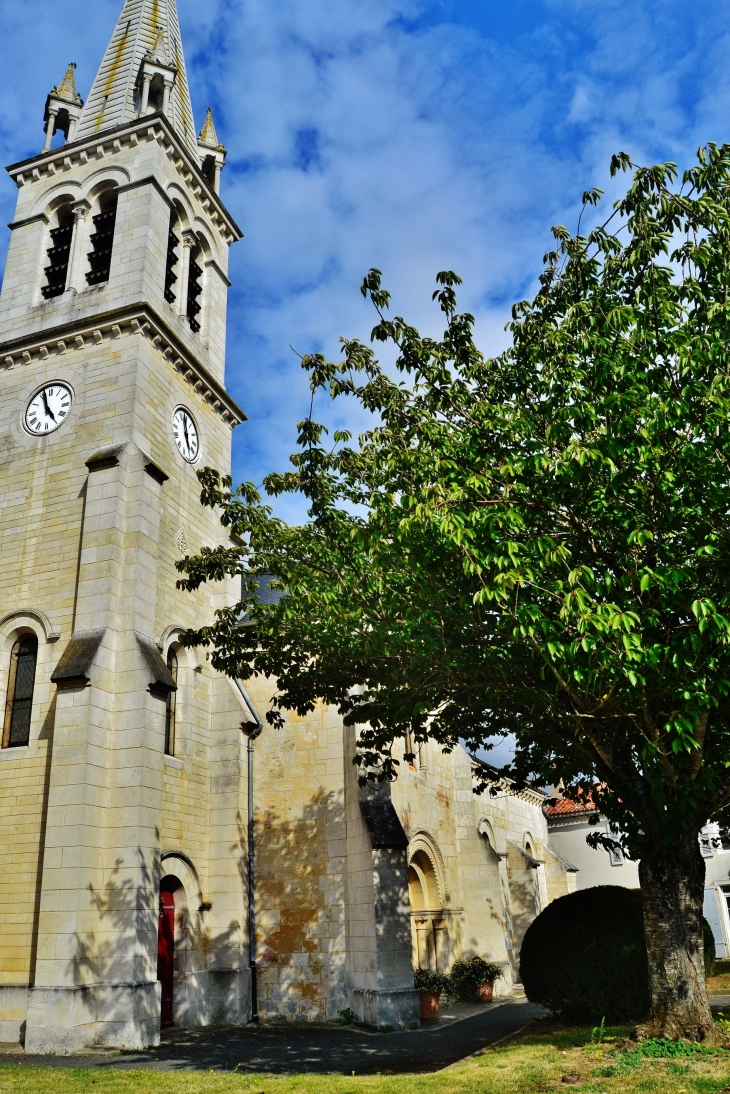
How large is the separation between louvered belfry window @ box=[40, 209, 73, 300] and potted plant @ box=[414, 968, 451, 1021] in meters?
17.1

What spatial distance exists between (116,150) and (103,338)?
6083mm

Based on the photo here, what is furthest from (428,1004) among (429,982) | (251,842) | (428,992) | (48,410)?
(48,410)

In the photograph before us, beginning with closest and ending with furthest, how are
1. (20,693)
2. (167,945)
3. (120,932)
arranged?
(120,932) < (167,945) < (20,693)

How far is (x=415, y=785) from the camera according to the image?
18.3 meters

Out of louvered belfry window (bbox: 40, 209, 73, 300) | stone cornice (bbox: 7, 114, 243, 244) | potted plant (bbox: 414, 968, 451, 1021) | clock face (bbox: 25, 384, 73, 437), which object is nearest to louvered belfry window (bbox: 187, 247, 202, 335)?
stone cornice (bbox: 7, 114, 243, 244)

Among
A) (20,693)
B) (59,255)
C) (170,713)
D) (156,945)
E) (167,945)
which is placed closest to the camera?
(156,945)

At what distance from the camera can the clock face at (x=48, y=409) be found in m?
16.9

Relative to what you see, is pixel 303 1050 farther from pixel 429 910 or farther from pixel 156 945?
pixel 429 910

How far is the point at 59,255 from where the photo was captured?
65.6 feet

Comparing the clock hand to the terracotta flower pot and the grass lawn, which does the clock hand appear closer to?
the grass lawn

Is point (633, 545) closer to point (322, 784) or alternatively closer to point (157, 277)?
point (322, 784)

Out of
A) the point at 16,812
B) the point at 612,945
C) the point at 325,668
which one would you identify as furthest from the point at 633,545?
the point at 16,812

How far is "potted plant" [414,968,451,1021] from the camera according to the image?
15242mm

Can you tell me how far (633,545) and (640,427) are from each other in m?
1.25
